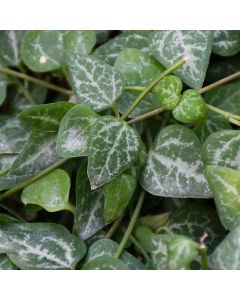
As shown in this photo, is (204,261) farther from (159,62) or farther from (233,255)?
(159,62)

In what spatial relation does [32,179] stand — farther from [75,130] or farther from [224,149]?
[224,149]

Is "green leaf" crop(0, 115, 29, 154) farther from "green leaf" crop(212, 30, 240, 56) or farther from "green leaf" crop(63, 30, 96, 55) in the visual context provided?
"green leaf" crop(212, 30, 240, 56)

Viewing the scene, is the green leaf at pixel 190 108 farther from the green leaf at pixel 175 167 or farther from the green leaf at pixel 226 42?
the green leaf at pixel 226 42

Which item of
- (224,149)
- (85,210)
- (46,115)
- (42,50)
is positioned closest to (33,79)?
(42,50)

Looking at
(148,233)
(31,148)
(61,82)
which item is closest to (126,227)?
(148,233)

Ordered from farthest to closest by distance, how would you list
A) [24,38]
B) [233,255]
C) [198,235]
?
[24,38] → [198,235] → [233,255]

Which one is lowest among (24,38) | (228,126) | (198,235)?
(198,235)

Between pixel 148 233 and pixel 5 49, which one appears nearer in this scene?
pixel 148 233
